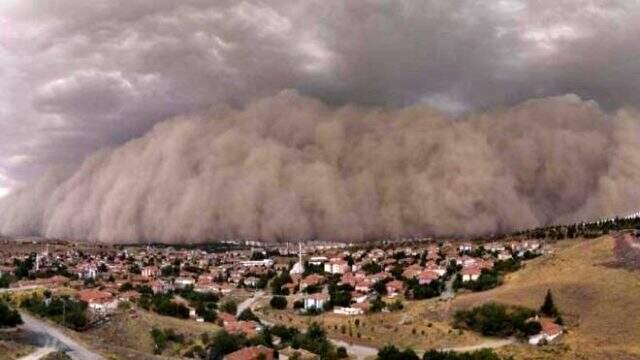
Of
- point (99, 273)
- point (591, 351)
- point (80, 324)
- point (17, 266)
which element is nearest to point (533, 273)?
point (591, 351)

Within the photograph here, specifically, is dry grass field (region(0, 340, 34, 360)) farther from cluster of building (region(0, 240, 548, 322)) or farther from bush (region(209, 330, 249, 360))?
cluster of building (region(0, 240, 548, 322))

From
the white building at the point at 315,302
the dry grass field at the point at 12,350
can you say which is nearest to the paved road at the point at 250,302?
the white building at the point at 315,302

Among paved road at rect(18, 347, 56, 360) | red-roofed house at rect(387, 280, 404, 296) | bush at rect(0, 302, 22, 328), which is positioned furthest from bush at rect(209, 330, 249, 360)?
red-roofed house at rect(387, 280, 404, 296)

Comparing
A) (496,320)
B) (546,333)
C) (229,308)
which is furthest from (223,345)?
(229,308)

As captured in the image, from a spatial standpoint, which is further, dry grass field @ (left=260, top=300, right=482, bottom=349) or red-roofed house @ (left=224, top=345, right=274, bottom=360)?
dry grass field @ (left=260, top=300, right=482, bottom=349)

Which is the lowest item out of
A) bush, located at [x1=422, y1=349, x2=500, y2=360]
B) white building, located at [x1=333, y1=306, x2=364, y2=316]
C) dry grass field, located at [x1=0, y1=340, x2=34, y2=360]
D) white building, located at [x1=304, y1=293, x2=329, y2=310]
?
bush, located at [x1=422, y1=349, x2=500, y2=360]

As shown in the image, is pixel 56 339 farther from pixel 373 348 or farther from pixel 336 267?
pixel 336 267

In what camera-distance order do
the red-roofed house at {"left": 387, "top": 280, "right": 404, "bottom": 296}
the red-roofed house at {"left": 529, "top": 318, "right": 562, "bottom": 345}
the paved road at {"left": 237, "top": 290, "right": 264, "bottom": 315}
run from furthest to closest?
1. the red-roofed house at {"left": 387, "top": 280, "right": 404, "bottom": 296}
2. the paved road at {"left": 237, "top": 290, "right": 264, "bottom": 315}
3. the red-roofed house at {"left": 529, "top": 318, "right": 562, "bottom": 345}

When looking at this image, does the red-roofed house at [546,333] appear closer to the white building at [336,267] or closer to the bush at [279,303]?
the bush at [279,303]
